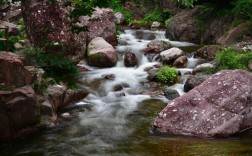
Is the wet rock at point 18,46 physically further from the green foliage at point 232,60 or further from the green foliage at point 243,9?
the green foliage at point 243,9

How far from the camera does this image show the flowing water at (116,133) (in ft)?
24.0

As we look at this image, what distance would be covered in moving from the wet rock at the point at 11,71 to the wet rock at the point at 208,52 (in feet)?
27.5

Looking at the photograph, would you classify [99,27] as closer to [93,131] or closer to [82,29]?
[93,131]

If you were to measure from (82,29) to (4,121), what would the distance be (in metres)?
4.01

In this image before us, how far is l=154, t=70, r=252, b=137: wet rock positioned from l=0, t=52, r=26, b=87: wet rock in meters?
3.55

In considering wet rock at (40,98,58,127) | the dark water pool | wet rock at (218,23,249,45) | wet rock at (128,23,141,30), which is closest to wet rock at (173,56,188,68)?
wet rock at (218,23,249,45)

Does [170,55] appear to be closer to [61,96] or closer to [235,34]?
[235,34]

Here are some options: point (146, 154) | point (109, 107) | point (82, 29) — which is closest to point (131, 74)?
point (109, 107)

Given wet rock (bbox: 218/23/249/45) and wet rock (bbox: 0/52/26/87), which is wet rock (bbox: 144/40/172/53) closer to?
wet rock (bbox: 218/23/249/45)

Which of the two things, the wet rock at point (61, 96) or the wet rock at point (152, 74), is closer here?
the wet rock at point (61, 96)

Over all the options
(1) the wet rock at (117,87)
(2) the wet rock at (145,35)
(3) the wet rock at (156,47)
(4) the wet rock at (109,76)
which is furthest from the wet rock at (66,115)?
(2) the wet rock at (145,35)

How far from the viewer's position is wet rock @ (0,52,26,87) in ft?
27.8

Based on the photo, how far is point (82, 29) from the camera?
5.00 metres

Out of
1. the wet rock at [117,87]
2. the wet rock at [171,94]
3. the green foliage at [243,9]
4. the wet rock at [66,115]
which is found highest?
the green foliage at [243,9]
